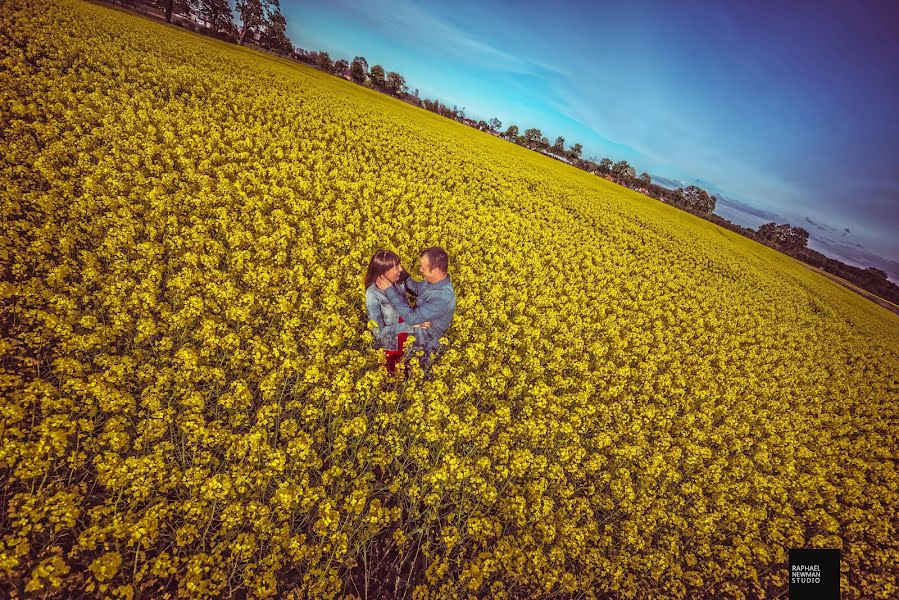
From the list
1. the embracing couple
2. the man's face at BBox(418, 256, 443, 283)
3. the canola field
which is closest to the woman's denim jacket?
the embracing couple

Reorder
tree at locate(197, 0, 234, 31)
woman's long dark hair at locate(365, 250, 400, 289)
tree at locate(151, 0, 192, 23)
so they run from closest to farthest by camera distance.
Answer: woman's long dark hair at locate(365, 250, 400, 289) < tree at locate(151, 0, 192, 23) < tree at locate(197, 0, 234, 31)

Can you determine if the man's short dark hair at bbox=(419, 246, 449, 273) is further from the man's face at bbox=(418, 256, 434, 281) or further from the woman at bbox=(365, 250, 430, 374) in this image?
the woman at bbox=(365, 250, 430, 374)

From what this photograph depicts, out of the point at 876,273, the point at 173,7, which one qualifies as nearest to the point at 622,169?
the point at 876,273

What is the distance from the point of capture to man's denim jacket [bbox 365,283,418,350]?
22.5 ft

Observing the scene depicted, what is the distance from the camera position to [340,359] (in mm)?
6328

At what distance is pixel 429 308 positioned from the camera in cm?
706

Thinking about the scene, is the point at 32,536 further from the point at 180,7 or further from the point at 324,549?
the point at 180,7

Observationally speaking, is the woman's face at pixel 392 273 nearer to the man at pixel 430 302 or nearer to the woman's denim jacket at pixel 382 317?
the man at pixel 430 302

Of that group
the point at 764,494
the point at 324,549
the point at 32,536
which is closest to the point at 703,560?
the point at 764,494

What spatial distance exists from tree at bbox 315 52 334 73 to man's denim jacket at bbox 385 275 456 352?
134m

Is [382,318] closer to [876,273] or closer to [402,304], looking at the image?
[402,304]

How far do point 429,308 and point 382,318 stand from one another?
3.17 feet

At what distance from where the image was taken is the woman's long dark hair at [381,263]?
680 centimetres

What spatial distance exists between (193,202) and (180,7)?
106237mm
